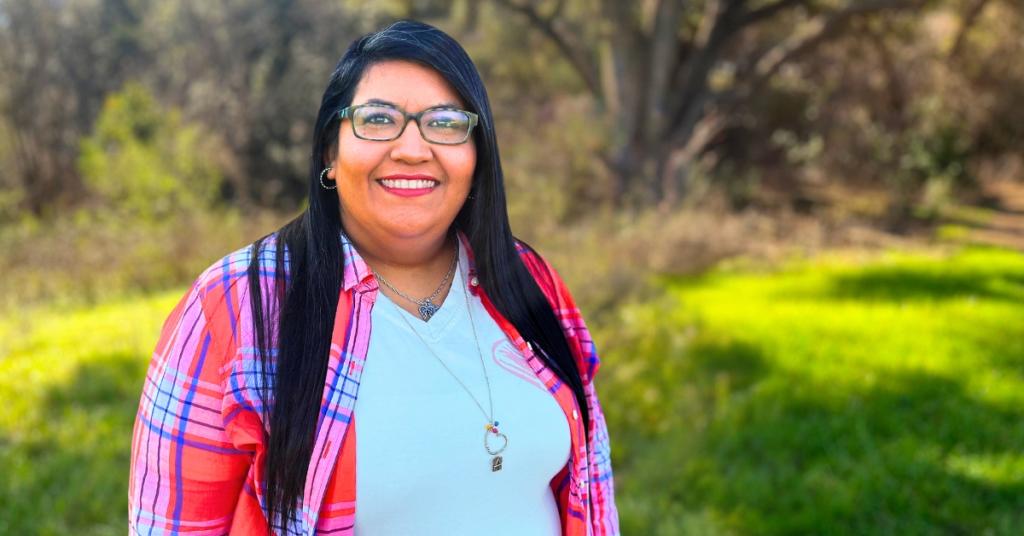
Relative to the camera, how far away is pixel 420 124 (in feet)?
5.58

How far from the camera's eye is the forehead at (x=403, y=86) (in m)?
1.68

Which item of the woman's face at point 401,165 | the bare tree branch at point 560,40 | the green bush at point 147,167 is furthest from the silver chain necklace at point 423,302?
the green bush at point 147,167

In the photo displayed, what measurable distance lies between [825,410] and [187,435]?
4.31 meters

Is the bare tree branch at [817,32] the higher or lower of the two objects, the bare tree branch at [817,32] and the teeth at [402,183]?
the higher

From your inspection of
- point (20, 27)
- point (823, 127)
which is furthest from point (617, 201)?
point (20, 27)

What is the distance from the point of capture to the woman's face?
168cm

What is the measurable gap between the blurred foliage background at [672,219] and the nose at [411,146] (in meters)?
2.94

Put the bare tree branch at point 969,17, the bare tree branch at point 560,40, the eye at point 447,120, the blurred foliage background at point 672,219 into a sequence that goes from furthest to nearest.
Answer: the bare tree branch at point 560,40, the bare tree branch at point 969,17, the blurred foliage background at point 672,219, the eye at point 447,120

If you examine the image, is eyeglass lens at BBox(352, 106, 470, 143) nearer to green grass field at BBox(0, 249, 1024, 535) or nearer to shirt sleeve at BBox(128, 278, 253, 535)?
shirt sleeve at BBox(128, 278, 253, 535)

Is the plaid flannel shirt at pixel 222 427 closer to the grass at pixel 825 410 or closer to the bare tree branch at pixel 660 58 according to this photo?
the grass at pixel 825 410

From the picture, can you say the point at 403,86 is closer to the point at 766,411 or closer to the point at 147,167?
the point at 766,411

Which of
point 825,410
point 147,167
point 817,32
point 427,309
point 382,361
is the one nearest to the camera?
point 382,361

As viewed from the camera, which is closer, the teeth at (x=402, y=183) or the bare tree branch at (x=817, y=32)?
the teeth at (x=402, y=183)

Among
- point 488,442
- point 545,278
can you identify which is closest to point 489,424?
point 488,442
